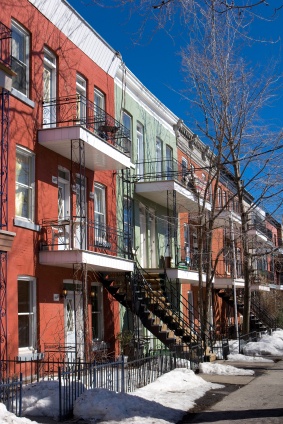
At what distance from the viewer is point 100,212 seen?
1988cm

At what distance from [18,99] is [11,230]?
3.38 metres

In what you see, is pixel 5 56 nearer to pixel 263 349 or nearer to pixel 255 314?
pixel 263 349

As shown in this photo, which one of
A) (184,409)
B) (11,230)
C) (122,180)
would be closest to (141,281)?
(122,180)

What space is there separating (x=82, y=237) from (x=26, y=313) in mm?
2942

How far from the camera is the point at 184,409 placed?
1153 centimetres

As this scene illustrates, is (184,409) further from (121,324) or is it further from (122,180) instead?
(122,180)

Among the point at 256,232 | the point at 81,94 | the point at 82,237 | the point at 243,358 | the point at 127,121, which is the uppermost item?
the point at 127,121

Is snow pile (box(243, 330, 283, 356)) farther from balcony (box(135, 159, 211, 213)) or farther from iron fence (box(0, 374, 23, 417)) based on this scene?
iron fence (box(0, 374, 23, 417))

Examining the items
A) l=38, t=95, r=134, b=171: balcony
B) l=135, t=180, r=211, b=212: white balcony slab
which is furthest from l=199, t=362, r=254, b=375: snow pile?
l=135, t=180, r=211, b=212: white balcony slab

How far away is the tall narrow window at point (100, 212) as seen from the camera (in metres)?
19.3

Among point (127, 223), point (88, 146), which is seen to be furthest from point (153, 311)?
point (88, 146)

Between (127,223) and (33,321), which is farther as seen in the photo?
(127,223)

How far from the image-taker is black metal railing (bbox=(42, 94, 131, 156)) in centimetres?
1700

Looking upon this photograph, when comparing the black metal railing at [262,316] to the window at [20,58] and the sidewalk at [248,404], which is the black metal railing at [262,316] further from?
the window at [20,58]
